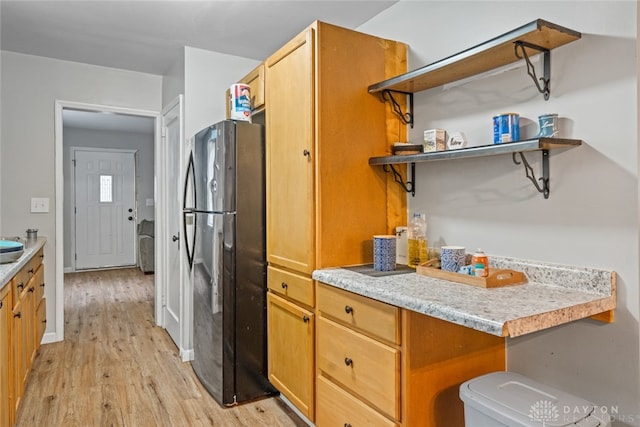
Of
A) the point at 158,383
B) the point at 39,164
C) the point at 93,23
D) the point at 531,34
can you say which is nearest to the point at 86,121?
the point at 39,164

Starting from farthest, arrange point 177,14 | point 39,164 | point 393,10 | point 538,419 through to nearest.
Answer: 1. point 39,164
2. point 177,14
3. point 393,10
4. point 538,419

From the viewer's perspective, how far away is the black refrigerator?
2402mm

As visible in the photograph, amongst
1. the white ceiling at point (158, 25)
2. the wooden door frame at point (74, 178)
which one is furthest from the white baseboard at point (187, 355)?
the wooden door frame at point (74, 178)

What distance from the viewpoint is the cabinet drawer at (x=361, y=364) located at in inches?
59.4

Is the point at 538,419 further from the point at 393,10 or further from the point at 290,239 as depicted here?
the point at 393,10

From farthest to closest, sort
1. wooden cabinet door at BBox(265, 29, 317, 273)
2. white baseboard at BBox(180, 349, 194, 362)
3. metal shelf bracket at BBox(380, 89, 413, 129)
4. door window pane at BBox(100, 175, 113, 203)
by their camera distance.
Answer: door window pane at BBox(100, 175, 113, 203)
white baseboard at BBox(180, 349, 194, 362)
metal shelf bracket at BBox(380, 89, 413, 129)
wooden cabinet door at BBox(265, 29, 317, 273)

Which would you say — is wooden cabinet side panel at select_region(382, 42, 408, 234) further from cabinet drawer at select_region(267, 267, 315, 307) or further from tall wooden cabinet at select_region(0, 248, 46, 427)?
tall wooden cabinet at select_region(0, 248, 46, 427)

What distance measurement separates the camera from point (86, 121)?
6066 mm

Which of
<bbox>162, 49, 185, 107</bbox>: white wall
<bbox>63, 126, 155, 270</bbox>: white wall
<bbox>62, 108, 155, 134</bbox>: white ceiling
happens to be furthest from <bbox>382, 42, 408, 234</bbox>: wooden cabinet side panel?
<bbox>63, 126, 155, 270</bbox>: white wall

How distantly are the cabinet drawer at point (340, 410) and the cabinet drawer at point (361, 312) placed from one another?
303 mm

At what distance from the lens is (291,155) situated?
2186 millimetres

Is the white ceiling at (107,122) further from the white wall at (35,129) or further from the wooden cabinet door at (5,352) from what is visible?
the wooden cabinet door at (5,352)

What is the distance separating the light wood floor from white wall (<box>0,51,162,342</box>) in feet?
1.72

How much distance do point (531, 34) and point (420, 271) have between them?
1003mm
